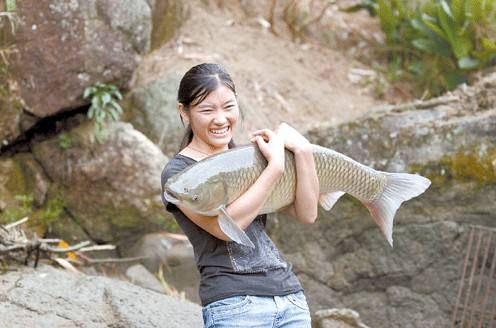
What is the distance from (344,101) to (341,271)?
2883mm

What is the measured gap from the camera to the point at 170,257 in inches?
271

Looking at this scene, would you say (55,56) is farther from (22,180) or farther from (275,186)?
(275,186)

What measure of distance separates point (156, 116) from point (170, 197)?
4410 mm

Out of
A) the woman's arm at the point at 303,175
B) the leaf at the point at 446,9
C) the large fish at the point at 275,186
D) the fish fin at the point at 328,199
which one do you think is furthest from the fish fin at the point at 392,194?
the leaf at the point at 446,9

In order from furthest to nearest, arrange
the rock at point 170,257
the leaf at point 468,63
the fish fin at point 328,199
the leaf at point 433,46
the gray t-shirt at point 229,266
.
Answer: the leaf at point 433,46 < the leaf at point 468,63 < the rock at point 170,257 < the fish fin at point 328,199 < the gray t-shirt at point 229,266

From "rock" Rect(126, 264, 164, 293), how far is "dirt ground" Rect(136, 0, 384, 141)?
1.67 metres

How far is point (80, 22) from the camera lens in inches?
257

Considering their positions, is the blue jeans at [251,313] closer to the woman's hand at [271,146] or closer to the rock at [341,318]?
the woman's hand at [271,146]

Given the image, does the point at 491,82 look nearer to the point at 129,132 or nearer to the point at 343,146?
the point at 343,146

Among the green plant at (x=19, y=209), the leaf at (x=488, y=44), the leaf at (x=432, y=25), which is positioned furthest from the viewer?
the leaf at (x=432, y=25)

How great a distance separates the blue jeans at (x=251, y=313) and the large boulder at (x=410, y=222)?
104 inches

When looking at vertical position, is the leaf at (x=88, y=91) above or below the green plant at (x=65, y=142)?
above

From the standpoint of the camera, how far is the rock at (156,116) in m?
7.36

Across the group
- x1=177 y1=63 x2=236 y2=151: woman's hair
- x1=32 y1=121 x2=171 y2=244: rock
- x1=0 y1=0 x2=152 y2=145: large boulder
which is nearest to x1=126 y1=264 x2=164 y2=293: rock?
x1=32 y1=121 x2=171 y2=244: rock
